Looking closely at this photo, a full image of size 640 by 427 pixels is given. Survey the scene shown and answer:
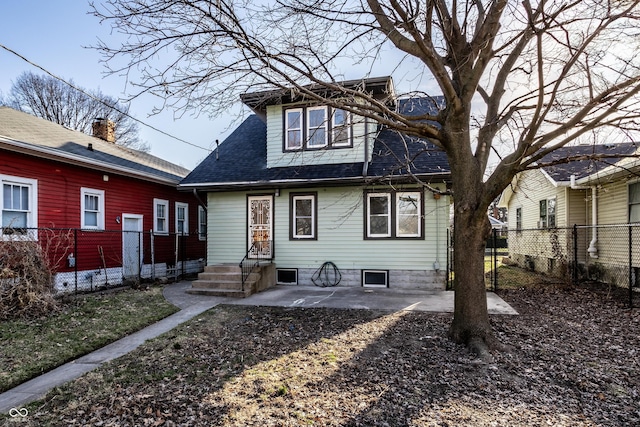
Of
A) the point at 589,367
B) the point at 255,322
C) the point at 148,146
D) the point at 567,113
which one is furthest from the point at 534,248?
the point at 148,146

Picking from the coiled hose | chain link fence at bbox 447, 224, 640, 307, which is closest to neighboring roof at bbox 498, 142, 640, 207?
chain link fence at bbox 447, 224, 640, 307

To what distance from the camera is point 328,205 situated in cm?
1066

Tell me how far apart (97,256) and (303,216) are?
6.29m

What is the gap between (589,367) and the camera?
4.48m

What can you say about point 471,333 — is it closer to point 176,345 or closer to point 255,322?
point 255,322

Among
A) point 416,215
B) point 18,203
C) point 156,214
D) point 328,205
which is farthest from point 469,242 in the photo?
point 156,214

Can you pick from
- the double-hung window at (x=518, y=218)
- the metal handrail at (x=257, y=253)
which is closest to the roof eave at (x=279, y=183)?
the metal handrail at (x=257, y=253)

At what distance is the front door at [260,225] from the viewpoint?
1112 cm

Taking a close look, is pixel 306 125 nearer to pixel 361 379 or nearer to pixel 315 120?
pixel 315 120

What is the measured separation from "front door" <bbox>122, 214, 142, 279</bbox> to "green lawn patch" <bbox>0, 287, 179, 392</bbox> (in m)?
2.99

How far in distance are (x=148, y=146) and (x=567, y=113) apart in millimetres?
34754

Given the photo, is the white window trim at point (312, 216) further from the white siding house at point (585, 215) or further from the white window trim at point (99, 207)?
the white window trim at point (99, 207)

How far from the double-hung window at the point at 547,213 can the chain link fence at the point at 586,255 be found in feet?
1.44

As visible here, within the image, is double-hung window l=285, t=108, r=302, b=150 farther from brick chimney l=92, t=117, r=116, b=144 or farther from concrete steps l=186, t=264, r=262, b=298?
brick chimney l=92, t=117, r=116, b=144
